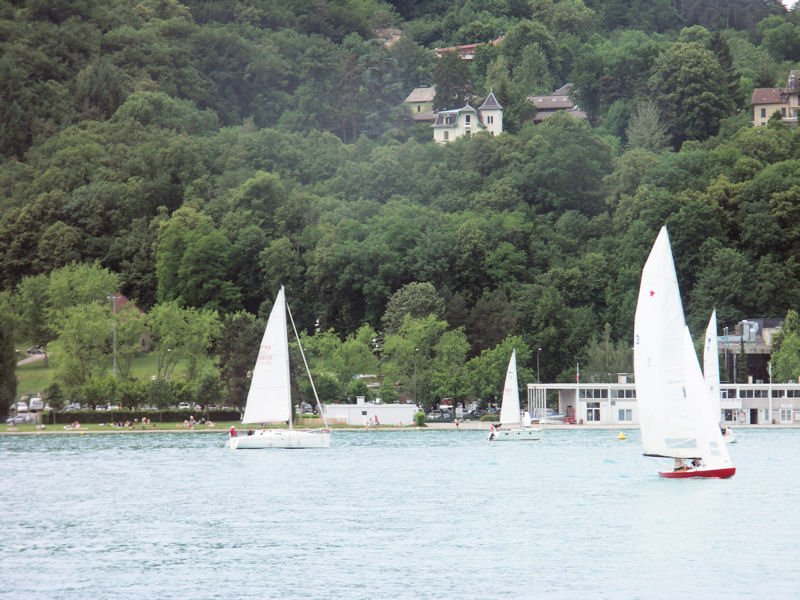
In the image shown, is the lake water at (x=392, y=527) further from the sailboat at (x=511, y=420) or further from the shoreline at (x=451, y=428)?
the shoreline at (x=451, y=428)

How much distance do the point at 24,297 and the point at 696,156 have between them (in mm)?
86309

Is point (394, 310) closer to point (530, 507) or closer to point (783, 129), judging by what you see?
point (783, 129)

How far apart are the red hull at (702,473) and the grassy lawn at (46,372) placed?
80.1m

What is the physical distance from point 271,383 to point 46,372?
206 ft

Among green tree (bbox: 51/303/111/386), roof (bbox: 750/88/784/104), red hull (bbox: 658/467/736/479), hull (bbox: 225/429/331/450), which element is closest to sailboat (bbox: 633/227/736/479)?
red hull (bbox: 658/467/736/479)

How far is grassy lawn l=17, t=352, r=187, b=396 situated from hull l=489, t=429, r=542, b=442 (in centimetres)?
4381

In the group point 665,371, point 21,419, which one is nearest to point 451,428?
point 21,419

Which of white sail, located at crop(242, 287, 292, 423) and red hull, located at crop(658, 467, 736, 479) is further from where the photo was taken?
white sail, located at crop(242, 287, 292, 423)

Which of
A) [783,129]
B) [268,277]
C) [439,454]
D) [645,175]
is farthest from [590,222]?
[439,454]

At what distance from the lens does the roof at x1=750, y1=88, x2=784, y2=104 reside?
609 feet

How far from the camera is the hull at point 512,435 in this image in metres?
107

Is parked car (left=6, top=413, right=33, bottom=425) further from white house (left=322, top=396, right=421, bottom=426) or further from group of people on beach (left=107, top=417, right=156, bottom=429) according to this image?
white house (left=322, top=396, right=421, bottom=426)

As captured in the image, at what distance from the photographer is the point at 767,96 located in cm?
18638

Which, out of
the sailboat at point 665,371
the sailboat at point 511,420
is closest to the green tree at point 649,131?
the sailboat at point 511,420
